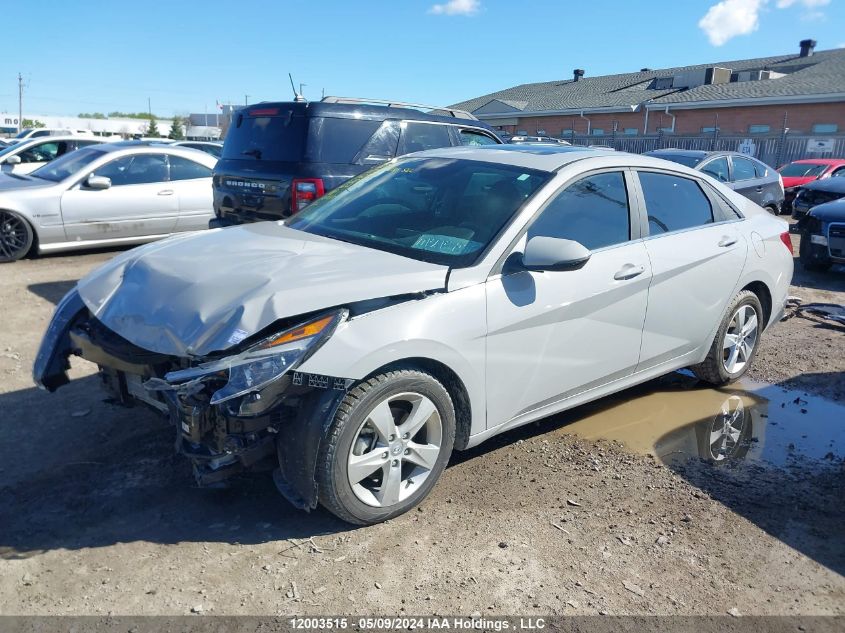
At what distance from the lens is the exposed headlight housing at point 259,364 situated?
9.50ft

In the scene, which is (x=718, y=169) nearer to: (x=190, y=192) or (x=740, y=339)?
(x=740, y=339)

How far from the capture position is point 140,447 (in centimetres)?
408

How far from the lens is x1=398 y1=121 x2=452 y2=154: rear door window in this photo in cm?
765

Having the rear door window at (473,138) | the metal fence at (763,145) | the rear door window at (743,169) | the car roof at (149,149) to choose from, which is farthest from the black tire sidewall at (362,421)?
the metal fence at (763,145)

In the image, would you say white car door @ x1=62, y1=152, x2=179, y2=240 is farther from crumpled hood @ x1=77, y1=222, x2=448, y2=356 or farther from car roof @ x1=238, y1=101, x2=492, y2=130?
crumpled hood @ x1=77, y1=222, x2=448, y2=356

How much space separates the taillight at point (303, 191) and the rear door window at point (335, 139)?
0.25 meters

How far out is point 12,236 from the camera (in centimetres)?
868

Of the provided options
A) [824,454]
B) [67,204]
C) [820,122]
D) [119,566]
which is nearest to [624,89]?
[820,122]

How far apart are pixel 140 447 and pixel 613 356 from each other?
9.28 ft

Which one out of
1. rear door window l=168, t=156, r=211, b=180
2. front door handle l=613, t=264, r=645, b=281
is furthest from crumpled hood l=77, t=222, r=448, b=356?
rear door window l=168, t=156, r=211, b=180

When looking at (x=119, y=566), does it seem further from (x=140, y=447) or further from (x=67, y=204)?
(x=67, y=204)

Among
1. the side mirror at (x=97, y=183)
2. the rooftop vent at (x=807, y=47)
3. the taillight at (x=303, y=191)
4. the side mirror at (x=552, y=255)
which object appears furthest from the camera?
the rooftop vent at (x=807, y=47)

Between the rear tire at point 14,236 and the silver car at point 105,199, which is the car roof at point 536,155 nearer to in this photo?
the silver car at point 105,199

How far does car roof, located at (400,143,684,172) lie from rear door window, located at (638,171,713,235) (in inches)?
4.3
